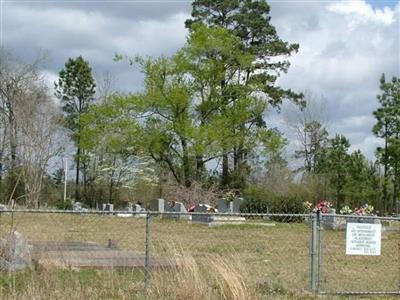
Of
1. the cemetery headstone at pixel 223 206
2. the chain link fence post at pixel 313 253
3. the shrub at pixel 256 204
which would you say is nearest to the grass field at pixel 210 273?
the chain link fence post at pixel 313 253

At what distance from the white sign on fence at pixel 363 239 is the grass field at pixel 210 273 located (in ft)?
3.20

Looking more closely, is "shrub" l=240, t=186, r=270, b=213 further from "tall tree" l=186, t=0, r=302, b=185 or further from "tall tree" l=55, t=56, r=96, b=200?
"tall tree" l=55, t=56, r=96, b=200

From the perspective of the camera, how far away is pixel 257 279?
11273 mm

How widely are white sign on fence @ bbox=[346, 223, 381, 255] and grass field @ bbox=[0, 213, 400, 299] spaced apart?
3.20ft

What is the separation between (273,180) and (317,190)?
7.03 metres

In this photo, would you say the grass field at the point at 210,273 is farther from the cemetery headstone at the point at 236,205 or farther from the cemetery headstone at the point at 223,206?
the cemetery headstone at the point at 223,206

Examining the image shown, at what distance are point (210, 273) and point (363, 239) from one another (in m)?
2.49

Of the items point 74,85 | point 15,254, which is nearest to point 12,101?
point 74,85

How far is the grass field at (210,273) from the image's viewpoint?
867 cm

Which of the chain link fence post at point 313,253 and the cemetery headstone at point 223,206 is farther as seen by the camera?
the cemetery headstone at point 223,206

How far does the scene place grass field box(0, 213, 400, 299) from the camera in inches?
341

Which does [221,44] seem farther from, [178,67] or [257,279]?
[257,279]

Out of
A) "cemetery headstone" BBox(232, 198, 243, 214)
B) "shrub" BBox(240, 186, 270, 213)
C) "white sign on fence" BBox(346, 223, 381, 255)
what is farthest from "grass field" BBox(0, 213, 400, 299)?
"cemetery headstone" BBox(232, 198, 243, 214)

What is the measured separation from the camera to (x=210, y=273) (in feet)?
32.8
